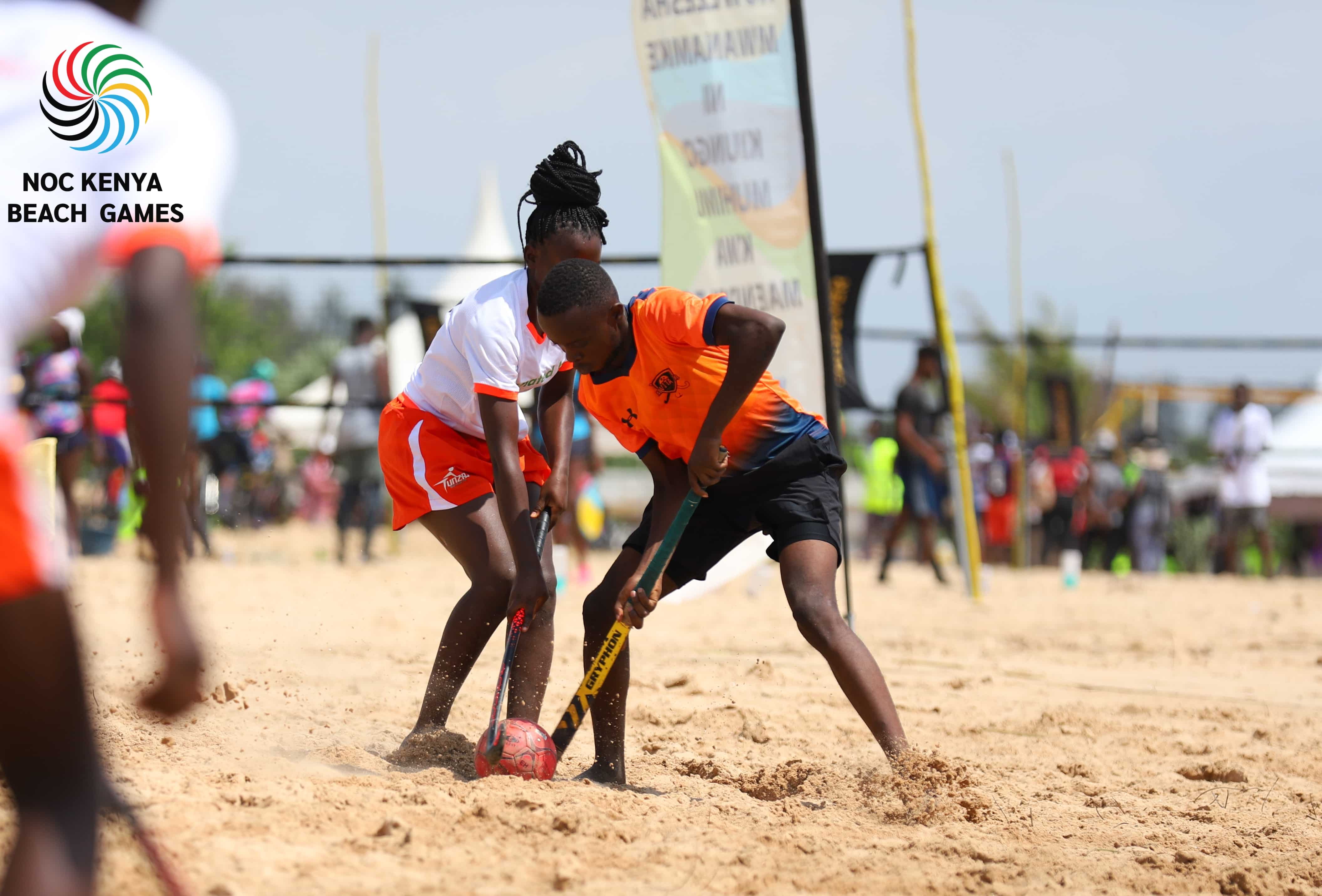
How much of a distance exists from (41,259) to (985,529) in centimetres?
1430

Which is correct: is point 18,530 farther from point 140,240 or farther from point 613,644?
point 613,644

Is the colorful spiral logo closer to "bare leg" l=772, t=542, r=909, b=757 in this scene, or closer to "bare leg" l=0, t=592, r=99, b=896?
"bare leg" l=0, t=592, r=99, b=896

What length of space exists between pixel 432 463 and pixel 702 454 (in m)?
0.88

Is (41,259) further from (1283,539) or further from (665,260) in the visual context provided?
(1283,539)

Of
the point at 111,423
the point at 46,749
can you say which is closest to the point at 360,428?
the point at 111,423

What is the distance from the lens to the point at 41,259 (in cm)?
132

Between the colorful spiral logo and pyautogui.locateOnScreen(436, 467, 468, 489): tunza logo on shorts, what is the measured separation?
2103 millimetres

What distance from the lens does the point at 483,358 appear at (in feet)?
10.6

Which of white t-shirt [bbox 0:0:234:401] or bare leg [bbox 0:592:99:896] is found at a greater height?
white t-shirt [bbox 0:0:234:401]

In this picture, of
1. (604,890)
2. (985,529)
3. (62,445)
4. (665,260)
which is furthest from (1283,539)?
(604,890)

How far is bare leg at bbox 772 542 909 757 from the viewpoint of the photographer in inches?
122

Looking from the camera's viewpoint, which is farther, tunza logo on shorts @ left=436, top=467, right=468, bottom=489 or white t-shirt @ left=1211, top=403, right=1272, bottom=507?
white t-shirt @ left=1211, top=403, right=1272, bottom=507

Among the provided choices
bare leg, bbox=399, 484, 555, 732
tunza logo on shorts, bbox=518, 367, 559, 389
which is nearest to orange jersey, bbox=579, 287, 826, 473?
tunza logo on shorts, bbox=518, 367, 559, 389

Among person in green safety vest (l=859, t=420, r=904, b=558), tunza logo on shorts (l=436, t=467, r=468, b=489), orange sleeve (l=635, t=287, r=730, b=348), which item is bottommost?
person in green safety vest (l=859, t=420, r=904, b=558)
